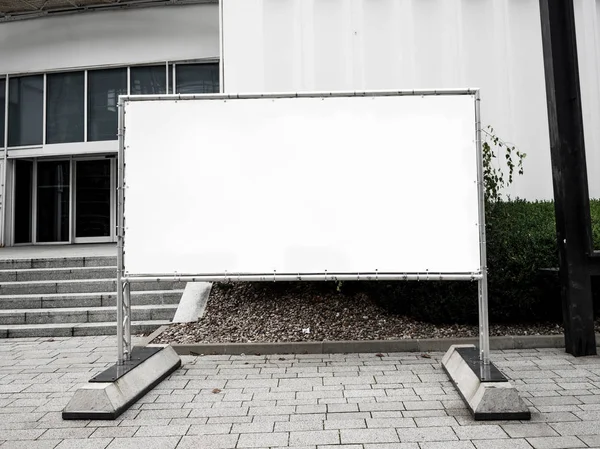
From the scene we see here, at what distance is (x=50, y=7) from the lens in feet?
45.2

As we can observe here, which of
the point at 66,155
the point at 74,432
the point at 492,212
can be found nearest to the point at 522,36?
the point at 492,212

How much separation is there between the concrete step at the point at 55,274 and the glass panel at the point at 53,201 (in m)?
6.70

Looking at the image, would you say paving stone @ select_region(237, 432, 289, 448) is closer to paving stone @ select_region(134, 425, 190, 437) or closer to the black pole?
paving stone @ select_region(134, 425, 190, 437)

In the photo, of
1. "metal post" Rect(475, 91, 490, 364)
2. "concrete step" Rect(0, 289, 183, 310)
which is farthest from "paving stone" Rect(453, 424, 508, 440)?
"concrete step" Rect(0, 289, 183, 310)

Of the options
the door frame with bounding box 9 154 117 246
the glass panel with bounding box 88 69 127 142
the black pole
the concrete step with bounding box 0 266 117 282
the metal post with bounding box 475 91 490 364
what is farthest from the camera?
the door frame with bounding box 9 154 117 246

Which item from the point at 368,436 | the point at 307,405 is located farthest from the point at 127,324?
the point at 368,436

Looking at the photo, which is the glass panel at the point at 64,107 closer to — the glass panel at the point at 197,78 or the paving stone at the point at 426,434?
the glass panel at the point at 197,78

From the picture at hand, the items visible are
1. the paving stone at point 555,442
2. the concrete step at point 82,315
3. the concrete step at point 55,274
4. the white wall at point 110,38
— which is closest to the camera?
the paving stone at point 555,442

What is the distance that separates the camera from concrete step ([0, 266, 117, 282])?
811 cm

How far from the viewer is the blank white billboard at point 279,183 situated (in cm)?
439

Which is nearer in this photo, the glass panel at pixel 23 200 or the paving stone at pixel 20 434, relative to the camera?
the paving stone at pixel 20 434

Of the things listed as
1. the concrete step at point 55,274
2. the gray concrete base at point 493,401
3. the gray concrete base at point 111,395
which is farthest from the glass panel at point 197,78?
the gray concrete base at point 493,401

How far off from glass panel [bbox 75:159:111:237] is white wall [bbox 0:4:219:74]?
299 centimetres

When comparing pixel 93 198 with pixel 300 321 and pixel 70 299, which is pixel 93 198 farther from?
pixel 300 321
